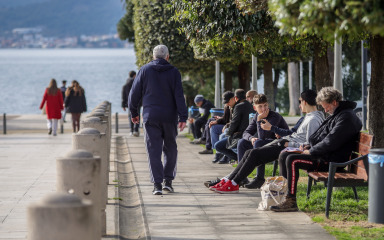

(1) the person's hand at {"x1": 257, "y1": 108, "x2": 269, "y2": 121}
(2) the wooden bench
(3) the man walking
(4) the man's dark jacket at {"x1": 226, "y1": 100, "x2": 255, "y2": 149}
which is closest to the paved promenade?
(2) the wooden bench

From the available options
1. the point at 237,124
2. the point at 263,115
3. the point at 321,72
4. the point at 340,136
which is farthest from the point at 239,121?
the point at 340,136

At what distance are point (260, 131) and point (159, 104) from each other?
1.62 m

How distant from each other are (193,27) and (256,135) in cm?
188

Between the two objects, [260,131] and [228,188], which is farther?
[260,131]

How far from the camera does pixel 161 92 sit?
9.94 metres

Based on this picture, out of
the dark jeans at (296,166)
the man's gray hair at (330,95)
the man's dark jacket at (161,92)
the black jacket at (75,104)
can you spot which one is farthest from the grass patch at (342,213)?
the black jacket at (75,104)

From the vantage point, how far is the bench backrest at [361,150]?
26.5 ft

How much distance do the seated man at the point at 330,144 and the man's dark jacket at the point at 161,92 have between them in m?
1.85

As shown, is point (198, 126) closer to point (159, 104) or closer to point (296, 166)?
point (159, 104)

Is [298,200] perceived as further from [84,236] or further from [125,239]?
[84,236]

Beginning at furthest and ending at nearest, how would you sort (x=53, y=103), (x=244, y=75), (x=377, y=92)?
(x=244, y=75) < (x=53, y=103) < (x=377, y=92)

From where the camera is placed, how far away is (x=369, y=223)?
25.9ft

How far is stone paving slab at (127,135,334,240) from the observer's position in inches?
292

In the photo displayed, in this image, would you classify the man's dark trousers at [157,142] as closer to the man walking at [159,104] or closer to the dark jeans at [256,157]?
the man walking at [159,104]
